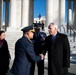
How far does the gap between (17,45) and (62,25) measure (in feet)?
105

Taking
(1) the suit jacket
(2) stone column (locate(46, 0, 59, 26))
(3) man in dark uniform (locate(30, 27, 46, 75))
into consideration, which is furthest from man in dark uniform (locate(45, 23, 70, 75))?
(2) stone column (locate(46, 0, 59, 26))

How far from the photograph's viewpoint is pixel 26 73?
6.74 m

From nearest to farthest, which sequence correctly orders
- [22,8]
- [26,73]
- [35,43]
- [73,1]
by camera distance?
[26,73]
[35,43]
[22,8]
[73,1]

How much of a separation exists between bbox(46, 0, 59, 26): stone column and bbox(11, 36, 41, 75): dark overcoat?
3224 centimetres

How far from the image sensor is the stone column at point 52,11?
39094 millimetres

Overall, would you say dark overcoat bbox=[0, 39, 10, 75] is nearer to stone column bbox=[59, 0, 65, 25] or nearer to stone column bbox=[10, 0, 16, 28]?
stone column bbox=[59, 0, 65, 25]

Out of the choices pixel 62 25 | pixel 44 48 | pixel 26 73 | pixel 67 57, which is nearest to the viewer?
pixel 26 73

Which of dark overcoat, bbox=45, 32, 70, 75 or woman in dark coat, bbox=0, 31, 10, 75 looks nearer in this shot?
dark overcoat, bbox=45, 32, 70, 75

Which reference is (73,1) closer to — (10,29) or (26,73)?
(10,29)

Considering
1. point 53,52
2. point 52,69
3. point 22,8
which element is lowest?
point 52,69

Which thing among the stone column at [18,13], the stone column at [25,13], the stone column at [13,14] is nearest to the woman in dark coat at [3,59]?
the stone column at [13,14]

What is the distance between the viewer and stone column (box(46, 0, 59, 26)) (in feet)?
128

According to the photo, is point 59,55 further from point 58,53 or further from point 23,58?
point 23,58

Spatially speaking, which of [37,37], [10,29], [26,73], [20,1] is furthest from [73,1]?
[26,73]
